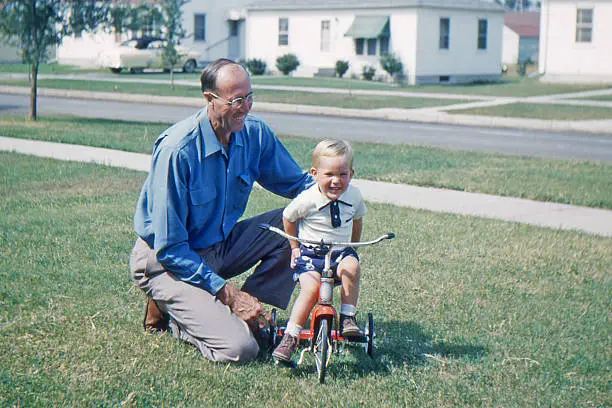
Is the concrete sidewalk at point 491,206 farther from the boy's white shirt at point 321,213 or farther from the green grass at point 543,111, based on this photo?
the green grass at point 543,111

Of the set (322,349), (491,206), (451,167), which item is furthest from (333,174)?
(451,167)

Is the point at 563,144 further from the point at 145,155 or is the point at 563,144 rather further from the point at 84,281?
the point at 84,281

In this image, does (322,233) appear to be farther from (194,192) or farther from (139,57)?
(139,57)

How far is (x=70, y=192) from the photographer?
9.57 metres

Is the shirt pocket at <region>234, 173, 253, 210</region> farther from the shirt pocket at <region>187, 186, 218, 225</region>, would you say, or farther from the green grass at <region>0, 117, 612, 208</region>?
the green grass at <region>0, 117, 612, 208</region>

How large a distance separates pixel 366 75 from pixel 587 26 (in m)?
9.18

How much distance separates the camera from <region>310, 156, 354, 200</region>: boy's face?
4.50 m

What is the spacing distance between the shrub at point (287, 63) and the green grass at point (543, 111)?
16.8 meters

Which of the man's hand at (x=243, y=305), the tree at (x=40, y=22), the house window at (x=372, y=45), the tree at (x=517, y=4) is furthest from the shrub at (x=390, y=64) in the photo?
the tree at (x=517, y=4)

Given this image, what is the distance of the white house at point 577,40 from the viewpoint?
116 feet

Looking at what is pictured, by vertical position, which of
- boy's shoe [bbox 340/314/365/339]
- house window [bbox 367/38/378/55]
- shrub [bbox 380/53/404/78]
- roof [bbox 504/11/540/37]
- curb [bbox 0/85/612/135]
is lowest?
boy's shoe [bbox 340/314/365/339]

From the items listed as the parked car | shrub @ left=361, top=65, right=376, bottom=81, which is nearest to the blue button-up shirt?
shrub @ left=361, top=65, right=376, bottom=81

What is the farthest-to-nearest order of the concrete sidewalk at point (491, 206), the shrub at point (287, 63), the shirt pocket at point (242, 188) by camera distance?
the shrub at point (287, 63) → the concrete sidewalk at point (491, 206) → the shirt pocket at point (242, 188)

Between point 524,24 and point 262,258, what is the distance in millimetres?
73971
